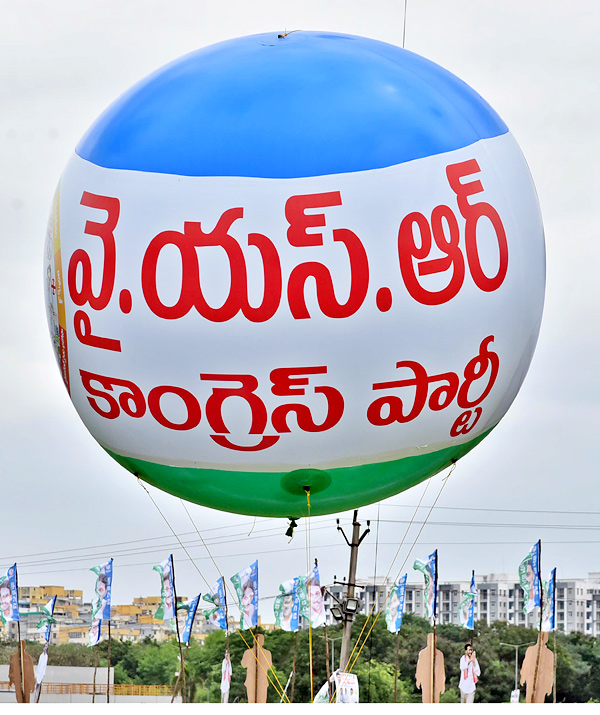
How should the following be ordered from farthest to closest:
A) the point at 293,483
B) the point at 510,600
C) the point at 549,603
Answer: the point at 510,600 < the point at 549,603 < the point at 293,483

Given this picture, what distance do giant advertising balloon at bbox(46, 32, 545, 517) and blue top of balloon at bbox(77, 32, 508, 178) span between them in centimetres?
2

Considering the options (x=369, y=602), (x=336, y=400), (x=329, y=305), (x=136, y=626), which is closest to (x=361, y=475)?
(x=336, y=400)

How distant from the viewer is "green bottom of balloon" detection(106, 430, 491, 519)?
10.5m

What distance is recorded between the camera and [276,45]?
36.1ft

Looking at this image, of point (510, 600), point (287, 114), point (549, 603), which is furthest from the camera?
point (510, 600)

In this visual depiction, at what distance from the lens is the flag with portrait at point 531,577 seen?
3091 centimetres

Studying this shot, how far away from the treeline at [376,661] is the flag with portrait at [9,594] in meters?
24.1

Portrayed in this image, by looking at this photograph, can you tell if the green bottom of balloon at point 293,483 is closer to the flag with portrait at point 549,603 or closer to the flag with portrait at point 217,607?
the flag with portrait at point 217,607

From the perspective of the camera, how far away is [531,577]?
31.9 m

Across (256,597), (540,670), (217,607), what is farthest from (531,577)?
(217,607)

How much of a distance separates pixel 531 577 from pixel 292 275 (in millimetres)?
23655

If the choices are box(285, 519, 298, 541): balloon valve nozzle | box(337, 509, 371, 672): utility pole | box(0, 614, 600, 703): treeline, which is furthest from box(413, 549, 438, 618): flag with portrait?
box(0, 614, 600, 703): treeline

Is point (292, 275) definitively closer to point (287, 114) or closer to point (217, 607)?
point (287, 114)

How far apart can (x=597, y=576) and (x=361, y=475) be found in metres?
120
